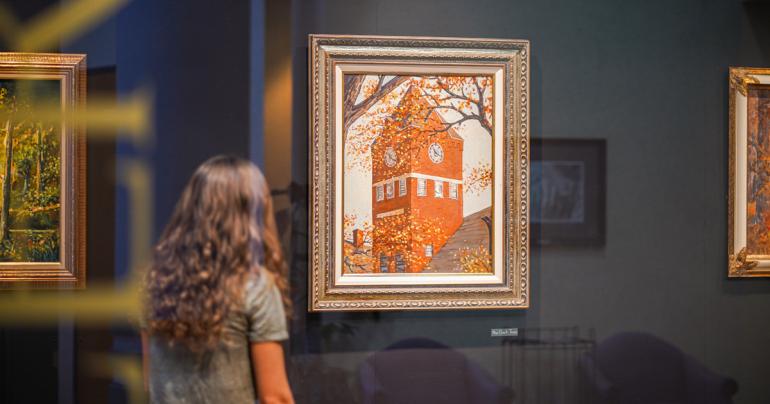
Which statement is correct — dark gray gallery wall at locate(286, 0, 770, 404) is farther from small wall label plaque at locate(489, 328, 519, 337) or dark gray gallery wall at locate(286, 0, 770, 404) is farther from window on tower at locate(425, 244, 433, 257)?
window on tower at locate(425, 244, 433, 257)

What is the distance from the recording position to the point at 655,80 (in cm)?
324

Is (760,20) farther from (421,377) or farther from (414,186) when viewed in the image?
(421,377)

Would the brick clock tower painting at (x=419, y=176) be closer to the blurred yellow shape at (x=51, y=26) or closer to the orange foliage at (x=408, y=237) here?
the orange foliage at (x=408, y=237)

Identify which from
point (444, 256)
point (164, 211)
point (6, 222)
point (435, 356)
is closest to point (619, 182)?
point (444, 256)

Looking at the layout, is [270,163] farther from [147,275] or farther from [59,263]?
[59,263]

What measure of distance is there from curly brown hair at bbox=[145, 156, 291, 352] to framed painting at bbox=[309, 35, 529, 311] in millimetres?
689

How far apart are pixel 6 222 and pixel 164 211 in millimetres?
762

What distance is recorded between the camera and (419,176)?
3031 mm

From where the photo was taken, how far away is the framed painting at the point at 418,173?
9.77 feet

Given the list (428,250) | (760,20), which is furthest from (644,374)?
(760,20)

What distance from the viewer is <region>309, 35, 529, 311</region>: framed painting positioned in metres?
2.98

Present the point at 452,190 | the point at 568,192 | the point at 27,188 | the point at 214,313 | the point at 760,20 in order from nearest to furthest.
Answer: the point at 214,313 → the point at 27,188 → the point at 452,190 → the point at 568,192 → the point at 760,20

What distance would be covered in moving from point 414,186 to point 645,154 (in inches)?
49.5

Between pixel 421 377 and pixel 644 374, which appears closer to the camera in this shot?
pixel 421 377
